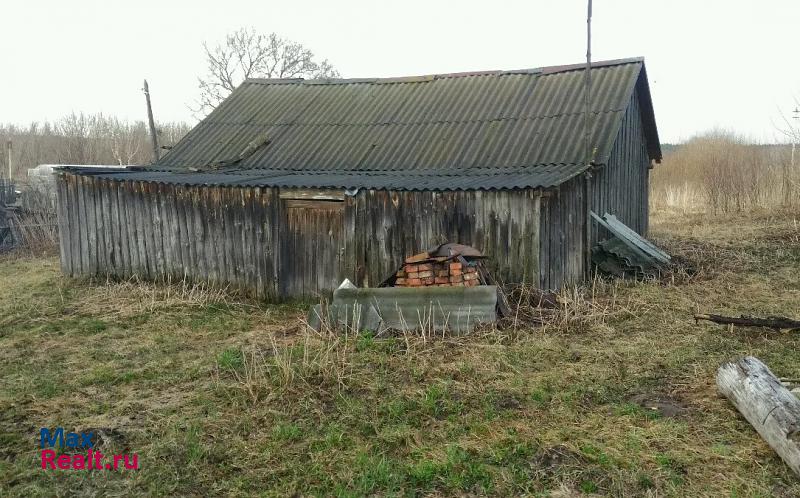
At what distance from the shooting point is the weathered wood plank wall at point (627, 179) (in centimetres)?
1178

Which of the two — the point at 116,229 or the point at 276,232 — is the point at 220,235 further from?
the point at 116,229

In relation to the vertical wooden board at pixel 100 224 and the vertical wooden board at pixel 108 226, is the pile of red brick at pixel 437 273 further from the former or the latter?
the vertical wooden board at pixel 100 224

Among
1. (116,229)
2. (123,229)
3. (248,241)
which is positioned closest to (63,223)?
(116,229)

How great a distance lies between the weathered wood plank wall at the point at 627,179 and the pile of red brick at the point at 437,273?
12.5ft

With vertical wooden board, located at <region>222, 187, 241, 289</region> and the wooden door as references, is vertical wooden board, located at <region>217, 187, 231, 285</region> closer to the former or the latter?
vertical wooden board, located at <region>222, 187, 241, 289</region>

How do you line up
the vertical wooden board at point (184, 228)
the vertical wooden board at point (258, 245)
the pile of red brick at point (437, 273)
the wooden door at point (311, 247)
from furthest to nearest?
1. the vertical wooden board at point (184, 228)
2. the vertical wooden board at point (258, 245)
3. the wooden door at point (311, 247)
4. the pile of red brick at point (437, 273)

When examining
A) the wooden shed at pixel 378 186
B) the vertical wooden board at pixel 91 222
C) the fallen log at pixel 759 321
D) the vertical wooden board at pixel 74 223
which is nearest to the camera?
the fallen log at pixel 759 321

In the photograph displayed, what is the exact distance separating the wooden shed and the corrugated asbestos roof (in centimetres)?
5

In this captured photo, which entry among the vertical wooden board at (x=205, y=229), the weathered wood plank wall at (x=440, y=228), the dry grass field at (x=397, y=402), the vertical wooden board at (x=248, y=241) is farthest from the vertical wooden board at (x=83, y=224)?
A: the weathered wood plank wall at (x=440, y=228)

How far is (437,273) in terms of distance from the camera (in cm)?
858

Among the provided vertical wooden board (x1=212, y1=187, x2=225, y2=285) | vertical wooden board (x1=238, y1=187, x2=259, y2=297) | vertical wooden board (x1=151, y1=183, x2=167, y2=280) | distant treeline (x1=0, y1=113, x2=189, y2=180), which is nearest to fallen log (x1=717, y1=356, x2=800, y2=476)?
vertical wooden board (x1=238, y1=187, x2=259, y2=297)

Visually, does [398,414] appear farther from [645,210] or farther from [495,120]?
[645,210]

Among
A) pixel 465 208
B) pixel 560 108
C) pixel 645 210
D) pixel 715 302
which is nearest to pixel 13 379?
pixel 465 208

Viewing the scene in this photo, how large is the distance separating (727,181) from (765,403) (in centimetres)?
1954
